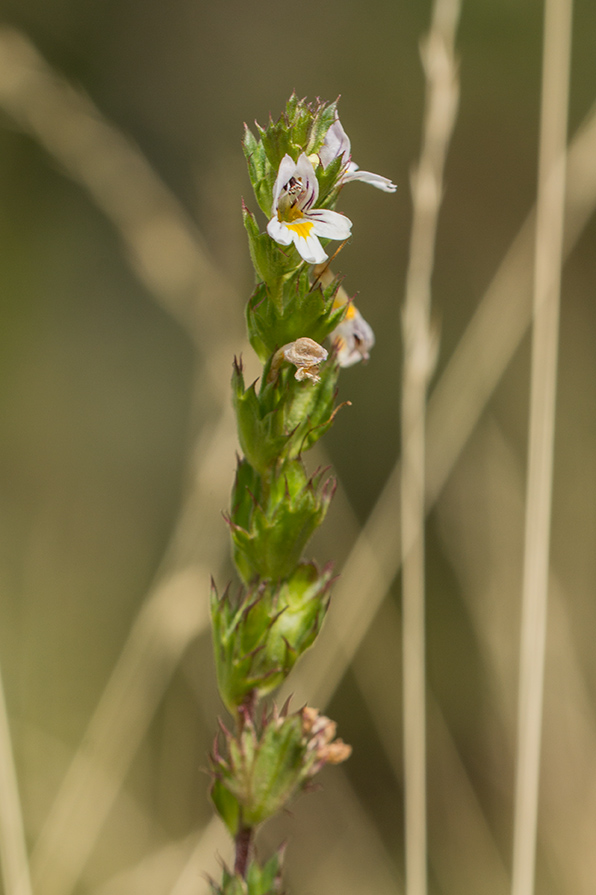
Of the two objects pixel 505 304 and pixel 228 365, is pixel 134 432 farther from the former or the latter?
pixel 505 304

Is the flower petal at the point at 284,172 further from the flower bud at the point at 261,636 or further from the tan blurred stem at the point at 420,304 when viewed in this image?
the tan blurred stem at the point at 420,304

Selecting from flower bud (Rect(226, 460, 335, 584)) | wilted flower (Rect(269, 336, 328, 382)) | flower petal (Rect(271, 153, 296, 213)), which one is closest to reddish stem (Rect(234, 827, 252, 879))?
flower bud (Rect(226, 460, 335, 584))

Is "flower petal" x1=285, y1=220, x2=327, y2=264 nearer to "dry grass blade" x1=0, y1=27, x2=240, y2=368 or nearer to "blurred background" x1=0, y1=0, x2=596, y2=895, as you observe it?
"blurred background" x1=0, y1=0, x2=596, y2=895

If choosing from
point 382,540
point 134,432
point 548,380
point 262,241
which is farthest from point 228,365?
point 134,432

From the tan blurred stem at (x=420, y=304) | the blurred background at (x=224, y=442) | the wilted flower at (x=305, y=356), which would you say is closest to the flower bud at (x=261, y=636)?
the wilted flower at (x=305, y=356)

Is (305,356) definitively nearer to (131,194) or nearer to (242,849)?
Result: (242,849)

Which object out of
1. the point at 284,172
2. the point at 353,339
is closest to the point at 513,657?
the point at 353,339
